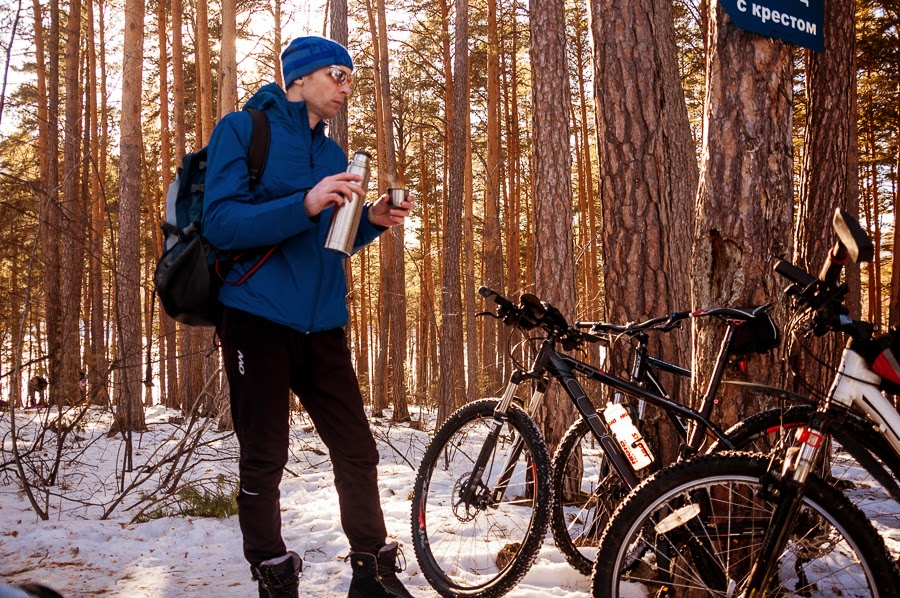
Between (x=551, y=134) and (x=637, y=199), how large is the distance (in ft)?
6.42

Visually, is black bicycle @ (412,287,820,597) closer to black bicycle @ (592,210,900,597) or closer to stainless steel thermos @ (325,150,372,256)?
black bicycle @ (592,210,900,597)

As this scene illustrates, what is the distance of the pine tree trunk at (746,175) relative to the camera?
9.49 feet

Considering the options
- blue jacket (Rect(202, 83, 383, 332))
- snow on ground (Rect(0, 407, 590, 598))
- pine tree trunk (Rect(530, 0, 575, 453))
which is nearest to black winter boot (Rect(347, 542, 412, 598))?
snow on ground (Rect(0, 407, 590, 598))

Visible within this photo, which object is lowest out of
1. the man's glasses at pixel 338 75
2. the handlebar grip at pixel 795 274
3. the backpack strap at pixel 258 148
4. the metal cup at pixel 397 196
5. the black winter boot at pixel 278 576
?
the black winter boot at pixel 278 576

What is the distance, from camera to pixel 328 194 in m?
2.48

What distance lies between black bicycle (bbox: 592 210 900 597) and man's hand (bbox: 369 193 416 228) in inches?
57.3

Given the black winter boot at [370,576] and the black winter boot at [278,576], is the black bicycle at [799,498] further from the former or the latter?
the black winter boot at [278,576]

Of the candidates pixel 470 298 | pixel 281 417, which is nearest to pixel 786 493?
pixel 281 417

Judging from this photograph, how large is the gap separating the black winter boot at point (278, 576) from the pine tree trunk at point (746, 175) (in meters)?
1.92

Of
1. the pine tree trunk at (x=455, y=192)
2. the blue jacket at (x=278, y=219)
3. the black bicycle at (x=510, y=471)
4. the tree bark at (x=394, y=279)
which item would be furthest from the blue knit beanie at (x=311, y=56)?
the tree bark at (x=394, y=279)

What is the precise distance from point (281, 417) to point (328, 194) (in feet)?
3.01

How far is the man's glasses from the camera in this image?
8.93 feet

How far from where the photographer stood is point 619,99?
4.17 metres

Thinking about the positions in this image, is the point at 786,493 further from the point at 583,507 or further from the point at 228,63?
the point at 228,63
